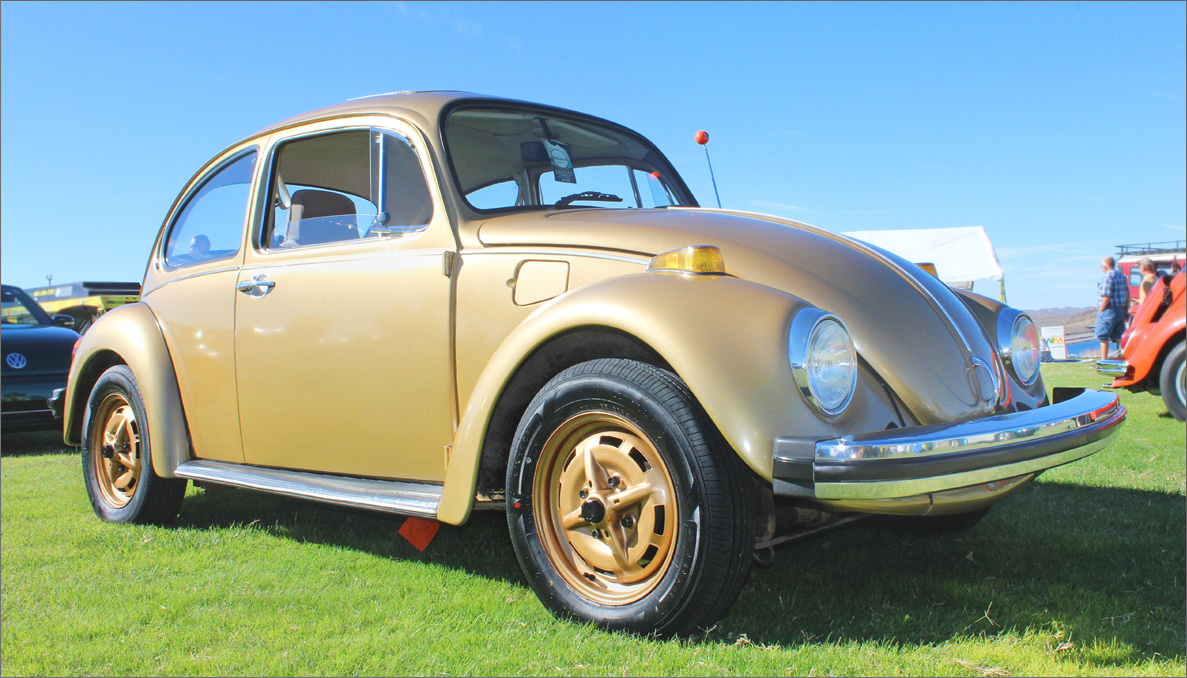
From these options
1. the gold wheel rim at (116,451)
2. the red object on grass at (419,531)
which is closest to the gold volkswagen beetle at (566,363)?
the gold wheel rim at (116,451)

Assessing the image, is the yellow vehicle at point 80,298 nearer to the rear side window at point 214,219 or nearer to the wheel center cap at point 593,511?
the rear side window at point 214,219

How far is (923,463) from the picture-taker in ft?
6.86

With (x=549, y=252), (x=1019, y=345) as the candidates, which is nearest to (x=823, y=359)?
(x=549, y=252)

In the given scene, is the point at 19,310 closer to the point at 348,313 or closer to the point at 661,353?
the point at 348,313

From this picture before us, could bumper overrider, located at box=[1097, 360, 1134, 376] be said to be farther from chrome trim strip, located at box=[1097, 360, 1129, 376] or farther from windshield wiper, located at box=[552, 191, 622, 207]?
windshield wiper, located at box=[552, 191, 622, 207]

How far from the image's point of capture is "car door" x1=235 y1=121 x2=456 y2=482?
3.01 m

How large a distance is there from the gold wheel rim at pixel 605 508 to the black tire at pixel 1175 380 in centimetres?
688

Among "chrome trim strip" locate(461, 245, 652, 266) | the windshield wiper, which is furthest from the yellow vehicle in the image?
"chrome trim strip" locate(461, 245, 652, 266)

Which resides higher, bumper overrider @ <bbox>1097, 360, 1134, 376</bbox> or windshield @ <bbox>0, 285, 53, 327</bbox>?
windshield @ <bbox>0, 285, 53, 327</bbox>

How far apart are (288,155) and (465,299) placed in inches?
57.1

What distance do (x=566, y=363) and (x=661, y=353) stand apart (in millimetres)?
508

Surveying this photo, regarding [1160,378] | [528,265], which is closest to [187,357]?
[528,265]

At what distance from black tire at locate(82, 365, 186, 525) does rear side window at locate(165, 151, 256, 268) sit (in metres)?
0.68

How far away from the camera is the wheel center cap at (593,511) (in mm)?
2443
